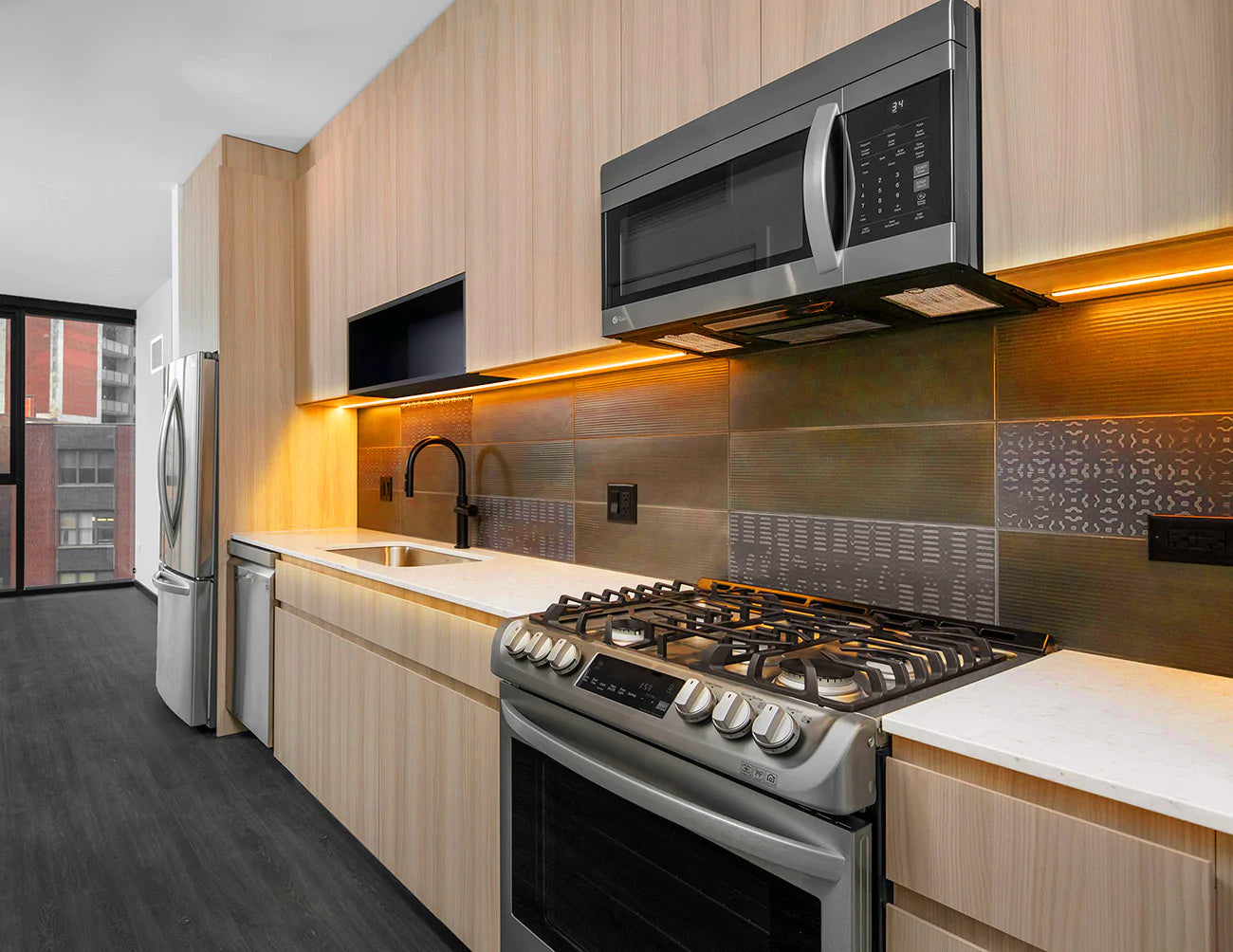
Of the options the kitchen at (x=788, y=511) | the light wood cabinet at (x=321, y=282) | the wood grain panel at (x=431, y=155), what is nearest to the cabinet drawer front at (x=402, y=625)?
the kitchen at (x=788, y=511)

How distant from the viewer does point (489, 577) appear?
2076 millimetres

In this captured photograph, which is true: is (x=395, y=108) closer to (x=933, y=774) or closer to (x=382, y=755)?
(x=382, y=755)

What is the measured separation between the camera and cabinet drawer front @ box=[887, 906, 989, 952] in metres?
0.87

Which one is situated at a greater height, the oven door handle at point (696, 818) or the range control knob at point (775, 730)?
the range control knob at point (775, 730)

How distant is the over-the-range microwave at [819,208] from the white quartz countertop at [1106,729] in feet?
1.99

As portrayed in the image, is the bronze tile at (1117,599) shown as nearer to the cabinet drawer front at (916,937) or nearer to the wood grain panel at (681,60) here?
the cabinet drawer front at (916,937)

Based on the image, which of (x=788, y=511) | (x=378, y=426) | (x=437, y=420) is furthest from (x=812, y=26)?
(x=378, y=426)

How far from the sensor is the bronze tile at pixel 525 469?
2.42 meters

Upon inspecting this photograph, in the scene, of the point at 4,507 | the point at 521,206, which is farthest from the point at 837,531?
the point at 4,507

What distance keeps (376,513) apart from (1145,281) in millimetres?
3121

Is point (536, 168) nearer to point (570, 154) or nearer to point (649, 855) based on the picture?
point (570, 154)

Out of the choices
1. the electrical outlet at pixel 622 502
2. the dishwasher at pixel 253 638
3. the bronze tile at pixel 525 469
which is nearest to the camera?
the electrical outlet at pixel 622 502

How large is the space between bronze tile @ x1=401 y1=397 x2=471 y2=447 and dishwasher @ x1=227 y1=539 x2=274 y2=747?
2.45 feet

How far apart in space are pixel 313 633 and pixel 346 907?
0.87 metres
